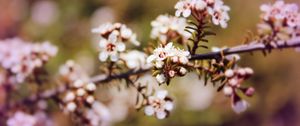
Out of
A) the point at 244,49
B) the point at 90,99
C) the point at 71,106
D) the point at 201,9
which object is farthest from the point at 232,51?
the point at 71,106

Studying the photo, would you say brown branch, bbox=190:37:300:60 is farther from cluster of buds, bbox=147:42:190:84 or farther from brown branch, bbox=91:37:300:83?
cluster of buds, bbox=147:42:190:84

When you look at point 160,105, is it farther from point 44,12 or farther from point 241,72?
point 44,12

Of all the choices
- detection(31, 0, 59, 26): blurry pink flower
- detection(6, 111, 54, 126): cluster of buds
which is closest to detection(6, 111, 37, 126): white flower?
detection(6, 111, 54, 126): cluster of buds

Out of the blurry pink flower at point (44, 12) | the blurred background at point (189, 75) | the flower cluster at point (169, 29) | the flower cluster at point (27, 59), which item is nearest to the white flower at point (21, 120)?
the flower cluster at point (27, 59)

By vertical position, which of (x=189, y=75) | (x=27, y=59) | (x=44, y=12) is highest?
(x=44, y=12)

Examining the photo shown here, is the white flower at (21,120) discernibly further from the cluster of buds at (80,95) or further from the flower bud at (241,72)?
the flower bud at (241,72)

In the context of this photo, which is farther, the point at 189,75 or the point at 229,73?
the point at 189,75

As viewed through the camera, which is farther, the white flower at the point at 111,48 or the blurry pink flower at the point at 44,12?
the blurry pink flower at the point at 44,12
